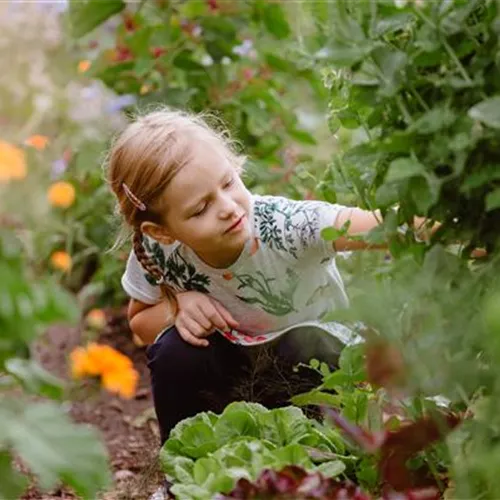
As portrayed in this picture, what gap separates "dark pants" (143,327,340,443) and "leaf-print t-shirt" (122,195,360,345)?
0.04m

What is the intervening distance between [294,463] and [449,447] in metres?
0.34

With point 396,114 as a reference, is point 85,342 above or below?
below

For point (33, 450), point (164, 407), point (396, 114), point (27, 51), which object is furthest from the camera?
point (27, 51)

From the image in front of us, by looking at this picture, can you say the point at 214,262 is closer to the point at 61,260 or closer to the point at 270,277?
the point at 270,277

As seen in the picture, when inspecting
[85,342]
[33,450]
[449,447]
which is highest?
[33,450]

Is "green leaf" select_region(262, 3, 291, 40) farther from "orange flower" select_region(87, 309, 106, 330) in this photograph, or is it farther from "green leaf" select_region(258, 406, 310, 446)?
"green leaf" select_region(258, 406, 310, 446)

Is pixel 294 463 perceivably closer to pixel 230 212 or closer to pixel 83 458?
pixel 83 458

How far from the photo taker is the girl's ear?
2324mm

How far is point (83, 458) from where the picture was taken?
1.26 meters

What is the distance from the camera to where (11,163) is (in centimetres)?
412

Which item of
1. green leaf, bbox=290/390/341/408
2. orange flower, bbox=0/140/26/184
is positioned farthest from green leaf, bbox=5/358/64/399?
orange flower, bbox=0/140/26/184

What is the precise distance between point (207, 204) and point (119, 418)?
113 centimetres

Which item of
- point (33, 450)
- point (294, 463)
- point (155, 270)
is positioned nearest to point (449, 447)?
point (294, 463)

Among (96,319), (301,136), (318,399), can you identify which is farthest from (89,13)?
(318,399)
